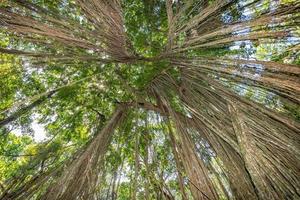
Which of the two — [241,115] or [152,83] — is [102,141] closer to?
[152,83]

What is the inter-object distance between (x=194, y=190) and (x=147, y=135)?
0.58 metres

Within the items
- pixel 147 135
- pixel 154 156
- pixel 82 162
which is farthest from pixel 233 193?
pixel 82 162

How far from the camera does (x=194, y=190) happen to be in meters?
1.11

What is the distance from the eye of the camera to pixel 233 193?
3.75 ft

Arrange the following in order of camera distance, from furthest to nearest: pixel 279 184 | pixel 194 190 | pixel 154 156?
pixel 154 156 < pixel 194 190 < pixel 279 184

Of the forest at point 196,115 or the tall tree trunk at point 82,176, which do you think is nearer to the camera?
the forest at point 196,115

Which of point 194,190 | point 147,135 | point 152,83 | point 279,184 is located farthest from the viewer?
point 152,83

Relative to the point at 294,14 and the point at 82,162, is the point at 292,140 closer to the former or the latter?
the point at 294,14

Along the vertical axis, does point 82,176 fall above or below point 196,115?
below

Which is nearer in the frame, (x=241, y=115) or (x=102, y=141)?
(x=241, y=115)

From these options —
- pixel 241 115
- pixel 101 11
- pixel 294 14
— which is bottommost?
pixel 241 115

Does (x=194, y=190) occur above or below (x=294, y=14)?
below

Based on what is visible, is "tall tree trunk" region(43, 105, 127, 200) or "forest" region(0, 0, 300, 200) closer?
"forest" region(0, 0, 300, 200)

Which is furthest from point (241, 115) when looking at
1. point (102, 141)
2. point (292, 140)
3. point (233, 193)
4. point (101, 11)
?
point (101, 11)
